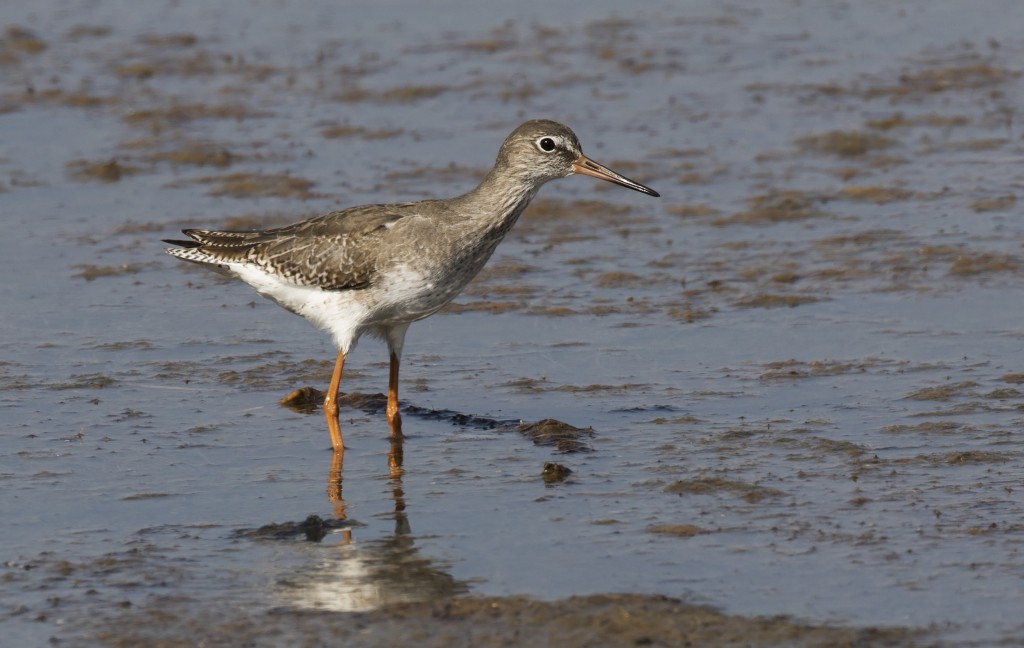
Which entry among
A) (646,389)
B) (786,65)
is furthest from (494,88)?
(646,389)

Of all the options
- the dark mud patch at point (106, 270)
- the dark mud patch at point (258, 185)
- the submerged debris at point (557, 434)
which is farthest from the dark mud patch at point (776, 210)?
the dark mud patch at point (106, 270)

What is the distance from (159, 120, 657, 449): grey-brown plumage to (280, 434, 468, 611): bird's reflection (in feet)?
5.90

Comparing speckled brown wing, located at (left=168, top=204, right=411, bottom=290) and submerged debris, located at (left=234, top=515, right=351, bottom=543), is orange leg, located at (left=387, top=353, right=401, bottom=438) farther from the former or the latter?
submerged debris, located at (left=234, top=515, right=351, bottom=543)

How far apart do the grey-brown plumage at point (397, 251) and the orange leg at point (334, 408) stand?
0.01 meters

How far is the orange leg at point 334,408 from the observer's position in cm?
1031

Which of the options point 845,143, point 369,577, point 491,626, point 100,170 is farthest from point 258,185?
point 491,626

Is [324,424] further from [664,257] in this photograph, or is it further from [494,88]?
[494,88]

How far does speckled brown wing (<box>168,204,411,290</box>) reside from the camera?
34.4 ft

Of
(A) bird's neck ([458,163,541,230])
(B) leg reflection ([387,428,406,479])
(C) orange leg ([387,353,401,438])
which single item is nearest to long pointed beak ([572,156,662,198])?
(A) bird's neck ([458,163,541,230])

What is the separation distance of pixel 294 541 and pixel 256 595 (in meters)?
0.77

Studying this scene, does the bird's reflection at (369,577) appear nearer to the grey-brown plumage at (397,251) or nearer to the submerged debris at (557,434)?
the submerged debris at (557,434)

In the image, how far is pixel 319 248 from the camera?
10.7m

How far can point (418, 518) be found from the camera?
8969 mm

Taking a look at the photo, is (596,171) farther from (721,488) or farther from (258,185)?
(258,185)
